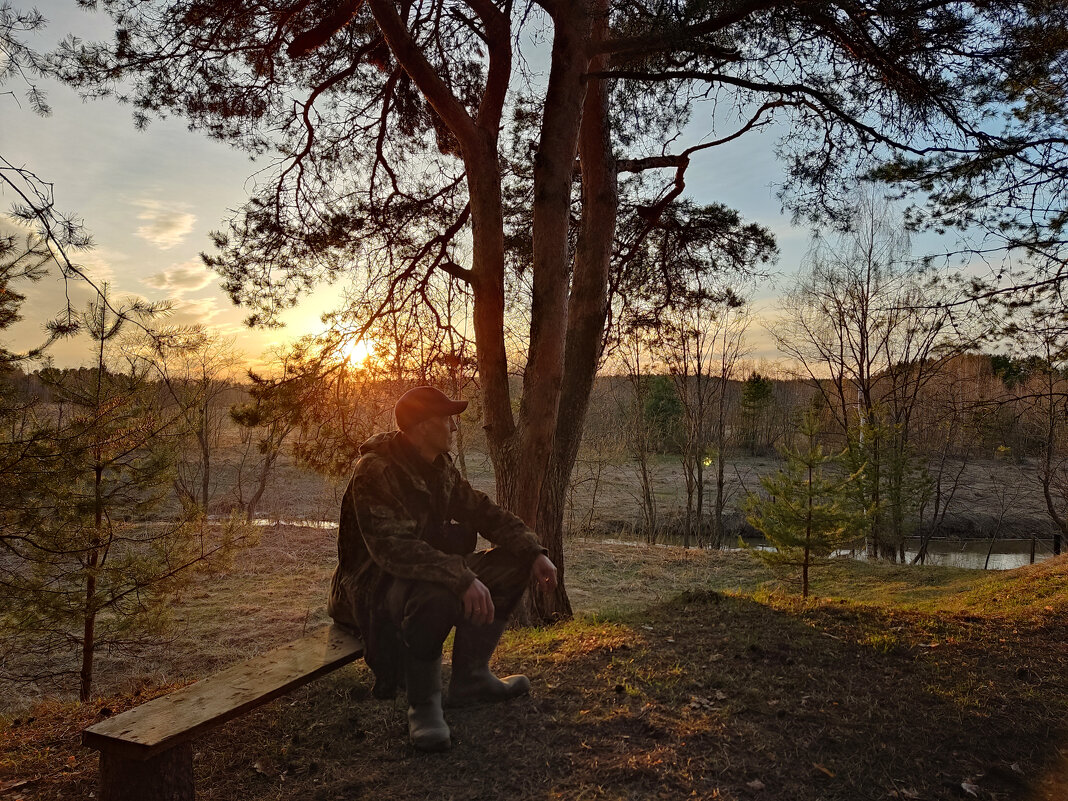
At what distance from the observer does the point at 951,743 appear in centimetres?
284

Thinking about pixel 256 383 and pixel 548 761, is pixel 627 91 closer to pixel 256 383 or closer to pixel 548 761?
pixel 256 383

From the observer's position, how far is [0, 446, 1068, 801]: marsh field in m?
2.56

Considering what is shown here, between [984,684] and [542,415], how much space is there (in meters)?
3.43

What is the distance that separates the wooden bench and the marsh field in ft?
1.22

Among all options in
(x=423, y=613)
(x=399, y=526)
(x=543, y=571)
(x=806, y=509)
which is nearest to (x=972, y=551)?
(x=806, y=509)

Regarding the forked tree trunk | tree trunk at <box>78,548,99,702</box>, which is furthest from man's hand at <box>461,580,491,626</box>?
tree trunk at <box>78,548,99,702</box>

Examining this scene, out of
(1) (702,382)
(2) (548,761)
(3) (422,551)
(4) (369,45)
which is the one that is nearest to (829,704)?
(2) (548,761)

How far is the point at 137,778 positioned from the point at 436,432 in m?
1.65

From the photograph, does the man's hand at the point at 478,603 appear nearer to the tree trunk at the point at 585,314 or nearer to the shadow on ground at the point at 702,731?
the shadow on ground at the point at 702,731

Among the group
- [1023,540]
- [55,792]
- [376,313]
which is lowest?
[1023,540]

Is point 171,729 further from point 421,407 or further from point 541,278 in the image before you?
point 541,278

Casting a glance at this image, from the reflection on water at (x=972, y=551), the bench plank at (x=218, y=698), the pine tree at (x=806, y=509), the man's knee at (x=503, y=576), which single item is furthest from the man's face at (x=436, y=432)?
the reflection on water at (x=972, y=551)

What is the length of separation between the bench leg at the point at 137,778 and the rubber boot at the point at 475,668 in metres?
1.21

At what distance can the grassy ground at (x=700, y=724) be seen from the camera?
2.56m
